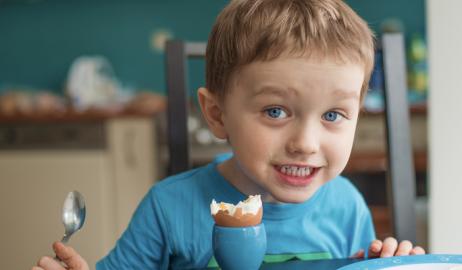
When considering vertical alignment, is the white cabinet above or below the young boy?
below

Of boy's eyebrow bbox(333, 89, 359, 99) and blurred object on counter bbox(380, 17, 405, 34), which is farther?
blurred object on counter bbox(380, 17, 405, 34)

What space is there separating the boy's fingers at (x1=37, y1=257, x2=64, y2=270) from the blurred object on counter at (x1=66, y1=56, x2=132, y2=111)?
2.49 m

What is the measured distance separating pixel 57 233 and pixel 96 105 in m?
0.63

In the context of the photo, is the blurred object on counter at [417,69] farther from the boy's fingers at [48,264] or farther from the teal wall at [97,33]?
the boy's fingers at [48,264]

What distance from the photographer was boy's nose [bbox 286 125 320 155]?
0.73 metres

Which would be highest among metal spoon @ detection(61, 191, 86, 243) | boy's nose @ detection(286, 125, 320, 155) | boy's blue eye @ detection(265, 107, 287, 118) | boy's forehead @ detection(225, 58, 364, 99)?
boy's forehead @ detection(225, 58, 364, 99)

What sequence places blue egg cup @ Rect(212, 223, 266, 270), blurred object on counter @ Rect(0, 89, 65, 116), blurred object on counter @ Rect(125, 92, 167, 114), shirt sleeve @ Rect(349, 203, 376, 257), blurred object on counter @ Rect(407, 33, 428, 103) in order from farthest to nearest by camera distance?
blurred object on counter @ Rect(407, 33, 428, 103)
blurred object on counter @ Rect(0, 89, 65, 116)
blurred object on counter @ Rect(125, 92, 167, 114)
shirt sleeve @ Rect(349, 203, 376, 257)
blue egg cup @ Rect(212, 223, 266, 270)

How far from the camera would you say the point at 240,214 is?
662 millimetres

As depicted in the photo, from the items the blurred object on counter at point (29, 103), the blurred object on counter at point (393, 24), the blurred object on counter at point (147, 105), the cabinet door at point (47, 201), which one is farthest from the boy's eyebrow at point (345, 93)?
the blurred object on counter at point (393, 24)

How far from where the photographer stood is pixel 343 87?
77cm

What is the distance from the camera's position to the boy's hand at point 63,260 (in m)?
0.67

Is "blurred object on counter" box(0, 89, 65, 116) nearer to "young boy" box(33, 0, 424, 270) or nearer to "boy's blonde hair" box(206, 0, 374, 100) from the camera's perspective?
"young boy" box(33, 0, 424, 270)

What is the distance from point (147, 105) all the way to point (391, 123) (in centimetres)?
175

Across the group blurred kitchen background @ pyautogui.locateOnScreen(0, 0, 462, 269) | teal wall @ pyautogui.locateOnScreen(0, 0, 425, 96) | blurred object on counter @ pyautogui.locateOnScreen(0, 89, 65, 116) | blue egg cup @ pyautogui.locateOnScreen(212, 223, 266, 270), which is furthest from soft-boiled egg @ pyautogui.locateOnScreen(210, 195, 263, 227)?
teal wall @ pyautogui.locateOnScreen(0, 0, 425, 96)
